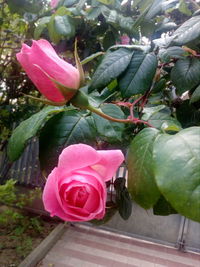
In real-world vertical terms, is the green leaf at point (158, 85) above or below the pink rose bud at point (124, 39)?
below

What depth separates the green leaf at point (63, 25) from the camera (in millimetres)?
945

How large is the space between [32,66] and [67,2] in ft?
2.76

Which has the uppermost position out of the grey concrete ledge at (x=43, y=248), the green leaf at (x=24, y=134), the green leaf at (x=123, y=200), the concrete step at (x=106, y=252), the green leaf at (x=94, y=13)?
the green leaf at (x=94, y=13)

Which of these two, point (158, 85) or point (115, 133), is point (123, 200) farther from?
point (158, 85)

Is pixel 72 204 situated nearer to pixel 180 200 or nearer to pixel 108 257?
pixel 180 200

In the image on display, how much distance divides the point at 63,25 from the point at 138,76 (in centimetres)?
56

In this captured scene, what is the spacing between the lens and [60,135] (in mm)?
420

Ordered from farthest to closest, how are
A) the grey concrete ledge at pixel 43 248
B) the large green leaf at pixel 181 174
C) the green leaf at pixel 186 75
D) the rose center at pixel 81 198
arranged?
the grey concrete ledge at pixel 43 248 → the green leaf at pixel 186 75 → the rose center at pixel 81 198 → the large green leaf at pixel 181 174

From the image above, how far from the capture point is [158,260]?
2.73 metres

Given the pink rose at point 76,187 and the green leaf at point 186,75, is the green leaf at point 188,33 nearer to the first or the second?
the green leaf at point 186,75

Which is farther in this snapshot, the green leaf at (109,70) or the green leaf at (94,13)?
the green leaf at (94,13)

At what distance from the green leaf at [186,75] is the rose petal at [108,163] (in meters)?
0.28

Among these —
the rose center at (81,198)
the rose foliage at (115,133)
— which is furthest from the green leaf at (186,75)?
the rose center at (81,198)

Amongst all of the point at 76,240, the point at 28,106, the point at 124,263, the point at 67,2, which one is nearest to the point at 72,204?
the point at 67,2
